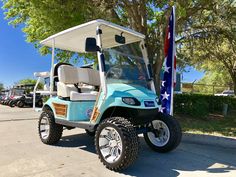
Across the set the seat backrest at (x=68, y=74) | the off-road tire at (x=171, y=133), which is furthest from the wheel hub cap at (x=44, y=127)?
the off-road tire at (x=171, y=133)

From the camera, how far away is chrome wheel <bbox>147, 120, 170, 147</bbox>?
200 inches

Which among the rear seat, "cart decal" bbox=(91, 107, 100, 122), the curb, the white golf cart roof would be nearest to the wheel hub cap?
the rear seat

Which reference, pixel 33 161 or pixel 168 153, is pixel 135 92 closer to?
pixel 168 153

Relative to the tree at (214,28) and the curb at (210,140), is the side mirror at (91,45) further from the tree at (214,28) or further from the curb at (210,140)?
the tree at (214,28)

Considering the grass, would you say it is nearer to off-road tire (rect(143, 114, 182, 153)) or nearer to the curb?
the curb

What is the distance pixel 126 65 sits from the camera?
5.16 metres

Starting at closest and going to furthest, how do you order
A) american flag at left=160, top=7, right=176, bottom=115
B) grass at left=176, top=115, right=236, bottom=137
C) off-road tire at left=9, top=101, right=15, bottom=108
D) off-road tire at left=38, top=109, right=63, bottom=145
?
off-road tire at left=38, top=109, right=63, bottom=145 → american flag at left=160, top=7, right=176, bottom=115 → grass at left=176, top=115, right=236, bottom=137 → off-road tire at left=9, top=101, right=15, bottom=108

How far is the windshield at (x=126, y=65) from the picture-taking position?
4961 millimetres

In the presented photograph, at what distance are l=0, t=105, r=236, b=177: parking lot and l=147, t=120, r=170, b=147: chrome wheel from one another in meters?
0.23

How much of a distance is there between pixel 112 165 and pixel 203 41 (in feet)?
27.1

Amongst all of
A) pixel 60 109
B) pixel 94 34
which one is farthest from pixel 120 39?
pixel 60 109

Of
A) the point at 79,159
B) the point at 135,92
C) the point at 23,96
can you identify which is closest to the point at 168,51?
the point at 135,92

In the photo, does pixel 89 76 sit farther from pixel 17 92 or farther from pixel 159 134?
pixel 17 92

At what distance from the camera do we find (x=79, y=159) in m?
4.77
